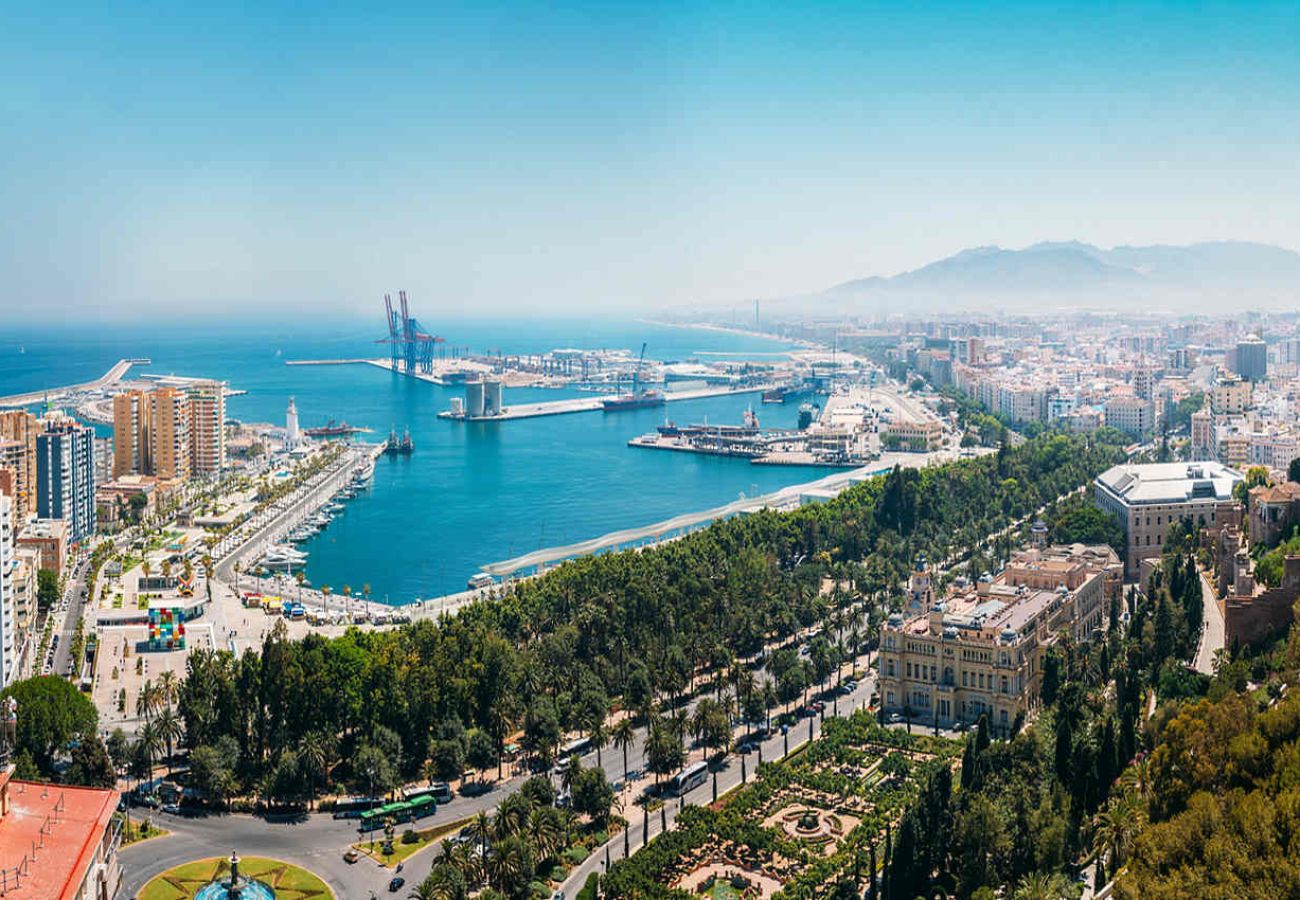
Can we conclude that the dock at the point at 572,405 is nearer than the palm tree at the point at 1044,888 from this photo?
No

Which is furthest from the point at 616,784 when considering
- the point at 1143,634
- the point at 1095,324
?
the point at 1095,324

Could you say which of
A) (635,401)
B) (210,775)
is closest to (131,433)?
→ (210,775)

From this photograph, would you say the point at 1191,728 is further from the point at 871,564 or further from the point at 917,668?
the point at 871,564

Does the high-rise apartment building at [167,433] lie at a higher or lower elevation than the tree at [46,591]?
higher

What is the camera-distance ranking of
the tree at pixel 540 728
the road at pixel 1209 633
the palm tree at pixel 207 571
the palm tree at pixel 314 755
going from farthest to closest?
the palm tree at pixel 207 571
the road at pixel 1209 633
the tree at pixel 540 728
the palm tree at pixel 314 755

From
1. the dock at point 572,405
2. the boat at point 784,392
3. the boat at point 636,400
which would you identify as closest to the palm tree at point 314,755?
the dock at point 572,405

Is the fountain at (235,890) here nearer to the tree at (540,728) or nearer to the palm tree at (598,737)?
the tree at (540,728)

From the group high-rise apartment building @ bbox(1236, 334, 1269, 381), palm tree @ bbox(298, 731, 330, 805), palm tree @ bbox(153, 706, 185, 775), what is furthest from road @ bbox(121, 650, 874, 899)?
high-rise apartment building @ bbox(1236, 334, 1269, 381)
